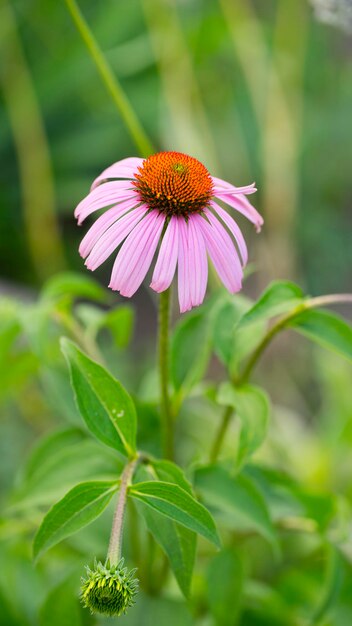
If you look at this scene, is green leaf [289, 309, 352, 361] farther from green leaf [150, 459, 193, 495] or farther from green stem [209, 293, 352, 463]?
green leaf [150, 459, 193, 495]

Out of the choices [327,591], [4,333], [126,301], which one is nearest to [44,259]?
[126,301]

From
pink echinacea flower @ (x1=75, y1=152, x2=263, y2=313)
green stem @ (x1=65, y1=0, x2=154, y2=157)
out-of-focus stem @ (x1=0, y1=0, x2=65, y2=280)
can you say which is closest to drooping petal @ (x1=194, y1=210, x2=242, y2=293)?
pink echinacea flower @ (x1=75, y1=152, x2=263, y2=313)

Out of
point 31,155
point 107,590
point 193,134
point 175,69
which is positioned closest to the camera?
point 107,590

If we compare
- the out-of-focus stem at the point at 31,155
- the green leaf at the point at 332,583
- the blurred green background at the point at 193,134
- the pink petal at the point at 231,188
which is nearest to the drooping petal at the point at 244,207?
the pink petal at the point at 231,188

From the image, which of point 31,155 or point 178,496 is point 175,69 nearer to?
point 31,155

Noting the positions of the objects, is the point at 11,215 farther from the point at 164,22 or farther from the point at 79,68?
the point at 164,22

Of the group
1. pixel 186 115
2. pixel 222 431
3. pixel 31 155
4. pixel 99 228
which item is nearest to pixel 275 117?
pixel 186 115
